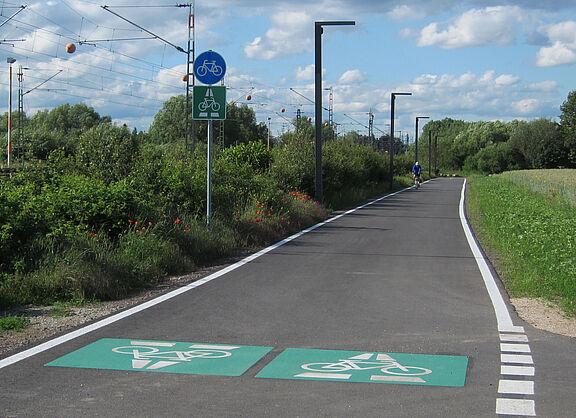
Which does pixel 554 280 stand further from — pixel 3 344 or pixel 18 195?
pixel 18 195

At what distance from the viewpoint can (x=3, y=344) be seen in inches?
266

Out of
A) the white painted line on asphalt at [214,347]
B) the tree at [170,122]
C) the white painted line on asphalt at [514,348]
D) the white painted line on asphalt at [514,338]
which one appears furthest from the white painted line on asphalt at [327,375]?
the tree at [170,122]

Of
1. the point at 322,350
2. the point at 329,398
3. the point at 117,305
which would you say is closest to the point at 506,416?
the point at 329,398

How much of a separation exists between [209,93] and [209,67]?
1.72 feet

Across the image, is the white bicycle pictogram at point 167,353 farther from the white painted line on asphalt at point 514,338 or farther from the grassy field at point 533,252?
the grassy field at point 533,252

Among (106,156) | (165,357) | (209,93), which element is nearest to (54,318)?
(165,357)

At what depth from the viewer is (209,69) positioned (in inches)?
561

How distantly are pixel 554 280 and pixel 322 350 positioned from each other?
4780 mm

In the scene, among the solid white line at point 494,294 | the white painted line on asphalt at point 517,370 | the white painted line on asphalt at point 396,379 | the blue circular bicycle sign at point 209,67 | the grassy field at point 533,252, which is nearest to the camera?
the white painted line on asphalt at point 396,379

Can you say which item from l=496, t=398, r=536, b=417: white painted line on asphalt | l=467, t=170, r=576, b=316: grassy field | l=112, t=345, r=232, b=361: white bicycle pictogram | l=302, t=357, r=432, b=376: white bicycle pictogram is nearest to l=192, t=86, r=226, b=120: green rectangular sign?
l=467, t=170, r=576, b=316: grassy field

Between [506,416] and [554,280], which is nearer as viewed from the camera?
[506,416]

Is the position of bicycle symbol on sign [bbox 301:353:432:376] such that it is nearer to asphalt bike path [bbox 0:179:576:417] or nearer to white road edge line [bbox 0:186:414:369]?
asphalt bike path [bbox 0:179:576:417]

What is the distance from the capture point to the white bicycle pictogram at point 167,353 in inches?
249

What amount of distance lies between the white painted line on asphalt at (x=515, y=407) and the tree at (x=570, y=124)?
11928 cm
